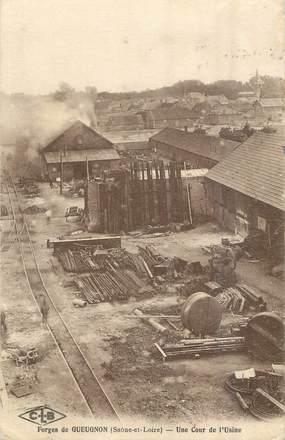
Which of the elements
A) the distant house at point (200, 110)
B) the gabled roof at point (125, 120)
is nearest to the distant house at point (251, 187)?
the gabled roof at point (125, 120)

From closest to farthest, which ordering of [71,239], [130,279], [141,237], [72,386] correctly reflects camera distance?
[72,386] → [130,279] → [71,239] → [141,237]

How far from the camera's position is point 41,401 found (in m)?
10.5

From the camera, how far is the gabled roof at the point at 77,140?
44281 millimetres

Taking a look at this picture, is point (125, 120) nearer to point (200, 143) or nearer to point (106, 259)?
point (200, 143)

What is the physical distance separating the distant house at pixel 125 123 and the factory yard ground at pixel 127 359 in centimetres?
6255

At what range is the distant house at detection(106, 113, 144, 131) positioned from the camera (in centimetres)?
8038

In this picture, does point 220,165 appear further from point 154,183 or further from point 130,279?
point 130,279

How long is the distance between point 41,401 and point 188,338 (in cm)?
428

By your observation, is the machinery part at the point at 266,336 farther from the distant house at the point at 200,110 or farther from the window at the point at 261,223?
the distant house at the point at 200,110

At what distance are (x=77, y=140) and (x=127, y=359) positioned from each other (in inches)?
1361

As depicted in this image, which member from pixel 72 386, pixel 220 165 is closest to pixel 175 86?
pixel 220 165

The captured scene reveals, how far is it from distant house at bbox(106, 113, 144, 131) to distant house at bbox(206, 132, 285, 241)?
183 ft

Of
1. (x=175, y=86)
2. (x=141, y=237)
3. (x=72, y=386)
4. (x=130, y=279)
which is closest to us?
(x=72, y=386)

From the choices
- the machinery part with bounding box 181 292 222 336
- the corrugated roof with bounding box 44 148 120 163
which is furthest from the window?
the corrugated roof with bounding box 44 148 120 163
